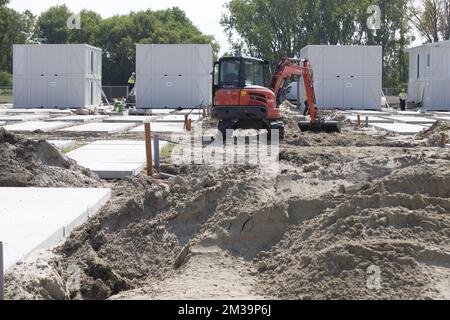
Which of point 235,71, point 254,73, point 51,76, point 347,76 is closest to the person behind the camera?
point 235,71

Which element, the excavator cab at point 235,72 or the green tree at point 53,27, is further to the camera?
the green tree at point 53,27

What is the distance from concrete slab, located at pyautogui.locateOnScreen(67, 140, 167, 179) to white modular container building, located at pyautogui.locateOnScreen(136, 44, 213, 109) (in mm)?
27734

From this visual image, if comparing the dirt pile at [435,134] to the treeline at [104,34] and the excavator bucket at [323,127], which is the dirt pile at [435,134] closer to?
the excavator bucket at [323,127]

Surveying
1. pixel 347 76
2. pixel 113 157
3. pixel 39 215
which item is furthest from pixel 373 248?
pixel 347 76

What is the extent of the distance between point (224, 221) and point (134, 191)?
13.9 ft

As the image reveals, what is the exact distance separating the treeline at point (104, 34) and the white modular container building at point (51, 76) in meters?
23.6

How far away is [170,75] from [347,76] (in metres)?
11.0

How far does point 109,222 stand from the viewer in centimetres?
906

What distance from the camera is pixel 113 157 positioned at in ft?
55.9

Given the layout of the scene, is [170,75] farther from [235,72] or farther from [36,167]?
[36,167]

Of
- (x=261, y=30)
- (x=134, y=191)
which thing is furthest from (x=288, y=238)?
(x=261, y=30)

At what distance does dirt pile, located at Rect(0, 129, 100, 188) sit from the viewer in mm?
12414

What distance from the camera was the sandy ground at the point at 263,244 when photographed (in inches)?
257

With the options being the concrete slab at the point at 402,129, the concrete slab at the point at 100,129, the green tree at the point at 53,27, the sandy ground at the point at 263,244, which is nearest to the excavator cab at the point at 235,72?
the concrete slab at the point at 100,129
